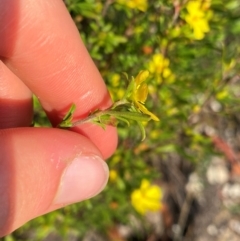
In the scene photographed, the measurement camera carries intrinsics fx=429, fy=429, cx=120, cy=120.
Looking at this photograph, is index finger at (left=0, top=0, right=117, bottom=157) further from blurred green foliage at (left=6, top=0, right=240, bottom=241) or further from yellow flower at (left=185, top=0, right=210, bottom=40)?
yellow flower at (left=185, top=0, right=210, bottom=40)

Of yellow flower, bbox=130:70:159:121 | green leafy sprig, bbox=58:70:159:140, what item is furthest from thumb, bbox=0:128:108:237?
yellow flower, bbox=130:70:159:121

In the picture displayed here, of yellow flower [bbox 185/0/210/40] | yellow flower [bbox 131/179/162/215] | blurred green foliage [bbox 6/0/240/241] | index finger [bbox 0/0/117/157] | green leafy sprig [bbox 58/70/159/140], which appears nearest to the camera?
green leafy sprig [bbox 58/70/159/140]

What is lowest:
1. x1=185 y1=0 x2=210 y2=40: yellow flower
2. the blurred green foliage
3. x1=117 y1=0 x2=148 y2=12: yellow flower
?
the blurred green foliage

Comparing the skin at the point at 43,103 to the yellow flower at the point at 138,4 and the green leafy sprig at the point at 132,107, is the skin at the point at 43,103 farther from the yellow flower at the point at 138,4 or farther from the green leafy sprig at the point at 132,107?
the yellow flower at the point at 138,4

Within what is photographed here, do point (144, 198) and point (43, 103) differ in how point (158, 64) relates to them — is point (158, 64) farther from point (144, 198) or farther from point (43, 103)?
point (144, 198)

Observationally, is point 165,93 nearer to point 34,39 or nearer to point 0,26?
point 34,39

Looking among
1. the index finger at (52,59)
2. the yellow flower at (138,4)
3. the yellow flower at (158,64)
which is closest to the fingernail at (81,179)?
the index finger at (52,59)

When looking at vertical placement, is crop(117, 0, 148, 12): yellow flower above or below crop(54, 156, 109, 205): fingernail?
above
